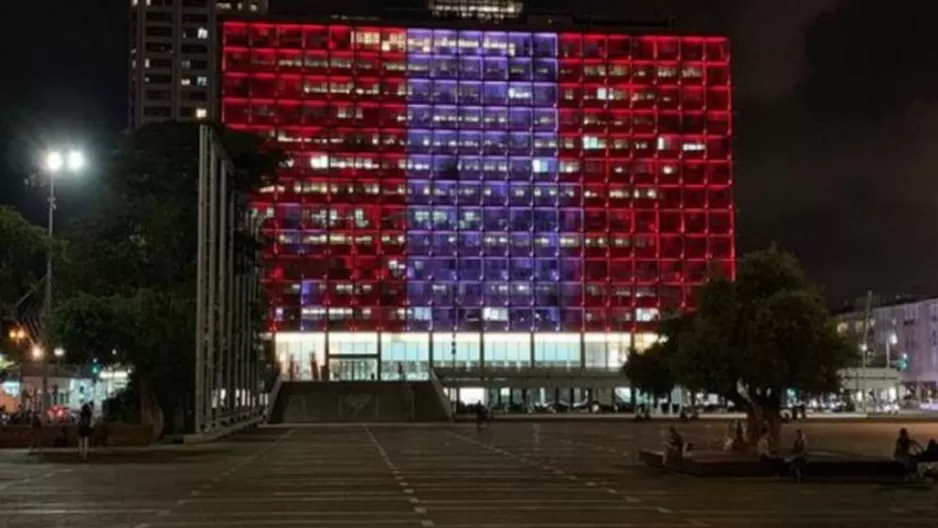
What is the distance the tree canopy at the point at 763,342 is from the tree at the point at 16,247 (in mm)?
23360

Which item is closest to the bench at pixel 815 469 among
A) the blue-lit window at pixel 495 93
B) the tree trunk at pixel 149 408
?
the tree trunk at pixel 149 408

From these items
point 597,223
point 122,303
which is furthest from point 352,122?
point 122,303

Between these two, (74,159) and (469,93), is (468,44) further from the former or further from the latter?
(74,159)

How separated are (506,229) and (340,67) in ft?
108

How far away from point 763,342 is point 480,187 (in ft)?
432

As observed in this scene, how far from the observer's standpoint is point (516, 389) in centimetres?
16012

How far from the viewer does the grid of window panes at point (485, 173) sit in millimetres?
164875

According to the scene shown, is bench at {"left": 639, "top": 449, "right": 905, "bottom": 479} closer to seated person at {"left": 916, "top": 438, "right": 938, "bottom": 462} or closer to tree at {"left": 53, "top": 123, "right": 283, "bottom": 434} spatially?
seated person at {"left": 916, "top": 438, "right": 938, "bottom": 462}

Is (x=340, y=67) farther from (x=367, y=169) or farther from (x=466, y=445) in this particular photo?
(x=466, y=445)

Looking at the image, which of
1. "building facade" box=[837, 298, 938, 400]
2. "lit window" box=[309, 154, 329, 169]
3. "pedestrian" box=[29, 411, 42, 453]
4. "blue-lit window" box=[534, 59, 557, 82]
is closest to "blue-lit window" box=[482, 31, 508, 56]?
"blue-lit window" box=[534, 59, 557, 82]

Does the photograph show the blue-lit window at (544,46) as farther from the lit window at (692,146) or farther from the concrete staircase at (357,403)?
the concrete staircase at (357,403)

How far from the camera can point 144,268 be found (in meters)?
62.4

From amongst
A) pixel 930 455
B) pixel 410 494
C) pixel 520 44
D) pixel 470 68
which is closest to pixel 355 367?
pixel 470 68

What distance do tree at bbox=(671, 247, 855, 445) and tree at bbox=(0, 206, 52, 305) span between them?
23.4m
